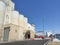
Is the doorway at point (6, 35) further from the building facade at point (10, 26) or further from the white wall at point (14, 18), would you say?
the white wall at point (14, 18)

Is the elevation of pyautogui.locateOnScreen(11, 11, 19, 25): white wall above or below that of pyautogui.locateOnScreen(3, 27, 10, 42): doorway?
above

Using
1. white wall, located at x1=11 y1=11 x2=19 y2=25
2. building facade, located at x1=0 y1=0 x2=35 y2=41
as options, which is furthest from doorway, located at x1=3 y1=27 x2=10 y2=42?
white wall, located at x1=11 y1=11 x2=19 y2=25

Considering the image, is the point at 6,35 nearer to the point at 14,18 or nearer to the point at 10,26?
the point at 10,26

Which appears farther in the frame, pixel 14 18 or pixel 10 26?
pixel 14 18

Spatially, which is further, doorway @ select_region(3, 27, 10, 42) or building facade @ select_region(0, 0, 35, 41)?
building facade @ select_region(0, 0, 35, 41)

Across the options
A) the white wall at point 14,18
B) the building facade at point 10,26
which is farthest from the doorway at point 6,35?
the white wall at point 14,18

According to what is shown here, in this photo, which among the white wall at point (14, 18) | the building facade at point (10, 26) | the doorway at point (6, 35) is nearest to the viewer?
the doorway at point (6, 35)

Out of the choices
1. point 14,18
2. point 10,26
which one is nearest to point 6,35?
point 10,26

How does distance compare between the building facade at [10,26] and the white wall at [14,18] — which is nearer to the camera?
the building facade at [10,26]

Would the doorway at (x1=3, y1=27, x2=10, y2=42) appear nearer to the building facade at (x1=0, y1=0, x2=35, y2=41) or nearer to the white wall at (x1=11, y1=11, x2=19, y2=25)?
the building facade at (x1=0, y1=0, x2=35, y2=41)

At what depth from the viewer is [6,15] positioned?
3800 cm

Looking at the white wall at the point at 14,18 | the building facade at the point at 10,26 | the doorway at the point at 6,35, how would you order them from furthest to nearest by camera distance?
the white wall at the point at 14,18 < the building facade at the point at 10,26 < the doorway at the point at 6,35

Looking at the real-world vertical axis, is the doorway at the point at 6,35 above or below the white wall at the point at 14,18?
below

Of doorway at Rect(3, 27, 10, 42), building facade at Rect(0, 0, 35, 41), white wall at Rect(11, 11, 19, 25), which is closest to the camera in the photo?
doorway at Rect(3, 27, 10, 42)
